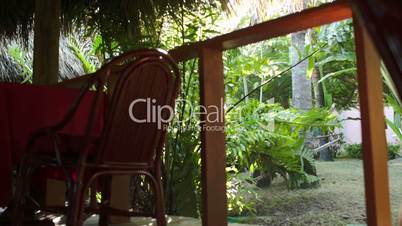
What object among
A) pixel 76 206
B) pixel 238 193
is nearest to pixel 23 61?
pixel 238 193

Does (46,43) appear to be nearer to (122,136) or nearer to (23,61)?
(122,136)

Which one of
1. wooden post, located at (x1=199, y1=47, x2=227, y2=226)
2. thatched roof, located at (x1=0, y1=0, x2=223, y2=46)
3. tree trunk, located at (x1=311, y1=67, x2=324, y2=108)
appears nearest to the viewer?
wooden post, located at (x1=199, y1=47, x2=227, y2=226)

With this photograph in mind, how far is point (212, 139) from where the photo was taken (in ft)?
7.55

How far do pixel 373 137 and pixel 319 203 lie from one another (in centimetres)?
582

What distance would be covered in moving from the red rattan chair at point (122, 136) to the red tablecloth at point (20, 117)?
1.28 feet

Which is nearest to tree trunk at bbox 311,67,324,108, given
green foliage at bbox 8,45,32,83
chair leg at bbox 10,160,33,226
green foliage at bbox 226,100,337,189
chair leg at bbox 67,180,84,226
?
green foliage at bbox 226,100,337,189

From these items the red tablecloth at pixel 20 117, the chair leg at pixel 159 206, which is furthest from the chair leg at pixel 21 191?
the chair leg at pixel 159 206

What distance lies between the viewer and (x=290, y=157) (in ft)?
19.2

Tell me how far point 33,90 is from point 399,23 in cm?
233

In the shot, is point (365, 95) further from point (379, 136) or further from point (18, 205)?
point (18, 205)

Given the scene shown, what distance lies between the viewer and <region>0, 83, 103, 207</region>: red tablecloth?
230 cm

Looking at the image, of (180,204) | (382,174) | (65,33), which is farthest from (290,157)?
(382,174)

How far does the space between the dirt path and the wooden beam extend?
4197 millimetres

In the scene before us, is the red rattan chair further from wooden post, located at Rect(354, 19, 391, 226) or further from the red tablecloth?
wooden post, located at Rect(354, 19, 391, 226)
